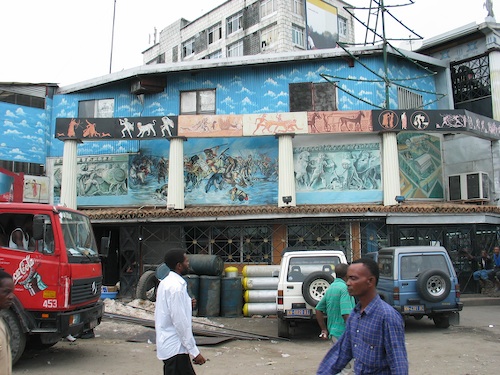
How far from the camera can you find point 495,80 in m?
19.8

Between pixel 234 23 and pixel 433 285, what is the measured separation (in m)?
35.5

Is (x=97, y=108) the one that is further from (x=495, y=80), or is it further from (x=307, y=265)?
(x=495, y=80)

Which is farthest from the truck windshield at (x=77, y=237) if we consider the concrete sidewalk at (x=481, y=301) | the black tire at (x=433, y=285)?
the concrete sidewalk at (x=481, y=301)

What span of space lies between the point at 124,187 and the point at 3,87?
666 centimetres

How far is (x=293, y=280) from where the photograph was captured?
10.6 meters

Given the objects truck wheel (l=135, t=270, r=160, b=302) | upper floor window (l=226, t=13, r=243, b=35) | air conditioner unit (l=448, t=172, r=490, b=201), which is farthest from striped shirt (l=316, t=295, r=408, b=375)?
upper floor window (l=226, t=13, r=243, b=35)

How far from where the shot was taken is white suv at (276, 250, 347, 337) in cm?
1008

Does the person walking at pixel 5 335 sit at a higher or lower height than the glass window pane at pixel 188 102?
lower

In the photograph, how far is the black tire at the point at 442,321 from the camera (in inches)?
458

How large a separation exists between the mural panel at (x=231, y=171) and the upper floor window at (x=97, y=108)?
404 centimetres

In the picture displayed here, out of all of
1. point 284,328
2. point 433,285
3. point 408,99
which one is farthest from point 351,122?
point 284,328

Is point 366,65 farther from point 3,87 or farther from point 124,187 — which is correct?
point 3,87

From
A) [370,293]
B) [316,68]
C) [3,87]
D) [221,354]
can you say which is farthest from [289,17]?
[370,293]

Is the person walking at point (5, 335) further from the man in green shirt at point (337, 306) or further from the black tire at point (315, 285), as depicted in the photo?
the black tire at point (315, 285)
